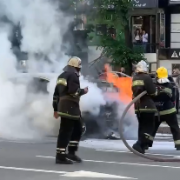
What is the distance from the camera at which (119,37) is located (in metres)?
21.7

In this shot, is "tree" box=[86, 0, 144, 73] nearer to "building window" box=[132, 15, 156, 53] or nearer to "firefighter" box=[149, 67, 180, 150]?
"building window" box=[132, 15, 156, 53]

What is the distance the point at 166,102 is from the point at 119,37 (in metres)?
11.9

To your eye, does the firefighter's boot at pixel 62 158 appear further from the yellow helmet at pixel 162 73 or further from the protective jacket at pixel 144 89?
the yellow helmet at pixel 162 73

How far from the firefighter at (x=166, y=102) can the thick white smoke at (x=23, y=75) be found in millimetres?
2923

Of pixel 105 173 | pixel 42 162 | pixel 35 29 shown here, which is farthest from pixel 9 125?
pixel 105 173

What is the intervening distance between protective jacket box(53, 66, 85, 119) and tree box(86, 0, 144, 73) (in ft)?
29.9

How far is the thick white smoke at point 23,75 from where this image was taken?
12.2 metres

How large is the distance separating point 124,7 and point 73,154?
1043 centimetres

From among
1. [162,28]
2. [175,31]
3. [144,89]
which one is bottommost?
[144,89]

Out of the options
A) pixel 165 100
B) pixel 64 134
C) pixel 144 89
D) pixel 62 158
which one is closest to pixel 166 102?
pixel 165 100

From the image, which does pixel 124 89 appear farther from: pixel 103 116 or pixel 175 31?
pixel 175 31

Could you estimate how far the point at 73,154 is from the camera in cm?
901

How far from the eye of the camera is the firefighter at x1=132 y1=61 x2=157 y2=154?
9570 millimetres

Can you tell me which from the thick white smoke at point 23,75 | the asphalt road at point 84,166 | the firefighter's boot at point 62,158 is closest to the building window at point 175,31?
the thick white smoke at point 23,75
